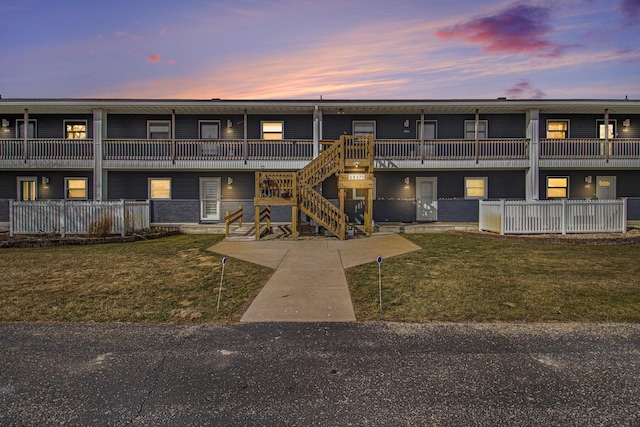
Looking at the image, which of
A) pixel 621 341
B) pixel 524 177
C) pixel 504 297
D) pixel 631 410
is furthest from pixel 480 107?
pixel 631 410

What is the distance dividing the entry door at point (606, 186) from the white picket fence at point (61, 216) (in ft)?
81.1

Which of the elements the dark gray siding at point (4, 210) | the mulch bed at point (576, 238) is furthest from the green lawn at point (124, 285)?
the mulch bed at point (576, 238)

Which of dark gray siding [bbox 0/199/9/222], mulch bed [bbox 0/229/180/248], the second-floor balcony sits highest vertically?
the second-floor balcony

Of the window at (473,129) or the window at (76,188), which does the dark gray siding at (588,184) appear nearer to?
the window at (473,129)

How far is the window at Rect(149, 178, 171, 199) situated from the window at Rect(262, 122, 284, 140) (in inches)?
240

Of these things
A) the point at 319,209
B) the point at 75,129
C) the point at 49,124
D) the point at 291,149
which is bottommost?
the point at 319,209

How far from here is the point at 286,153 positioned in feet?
63.2

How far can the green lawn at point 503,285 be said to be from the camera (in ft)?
19.8

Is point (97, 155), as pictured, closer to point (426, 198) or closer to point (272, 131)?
point (272, 131)

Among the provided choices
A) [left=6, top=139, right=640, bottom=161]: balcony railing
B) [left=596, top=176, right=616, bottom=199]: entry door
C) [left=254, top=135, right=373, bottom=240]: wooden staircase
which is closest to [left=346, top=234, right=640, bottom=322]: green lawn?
[left=254, top=135, right=373, bottom=240]: wooden staircase

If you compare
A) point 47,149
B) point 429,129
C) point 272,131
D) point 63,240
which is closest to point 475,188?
point 429,129

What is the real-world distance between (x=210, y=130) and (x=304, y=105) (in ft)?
19.2

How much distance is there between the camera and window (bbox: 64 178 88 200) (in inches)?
806

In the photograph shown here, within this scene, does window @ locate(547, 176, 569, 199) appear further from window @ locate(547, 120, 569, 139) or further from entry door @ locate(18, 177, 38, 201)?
entry door @ locate(18, 177, 38, 201)
